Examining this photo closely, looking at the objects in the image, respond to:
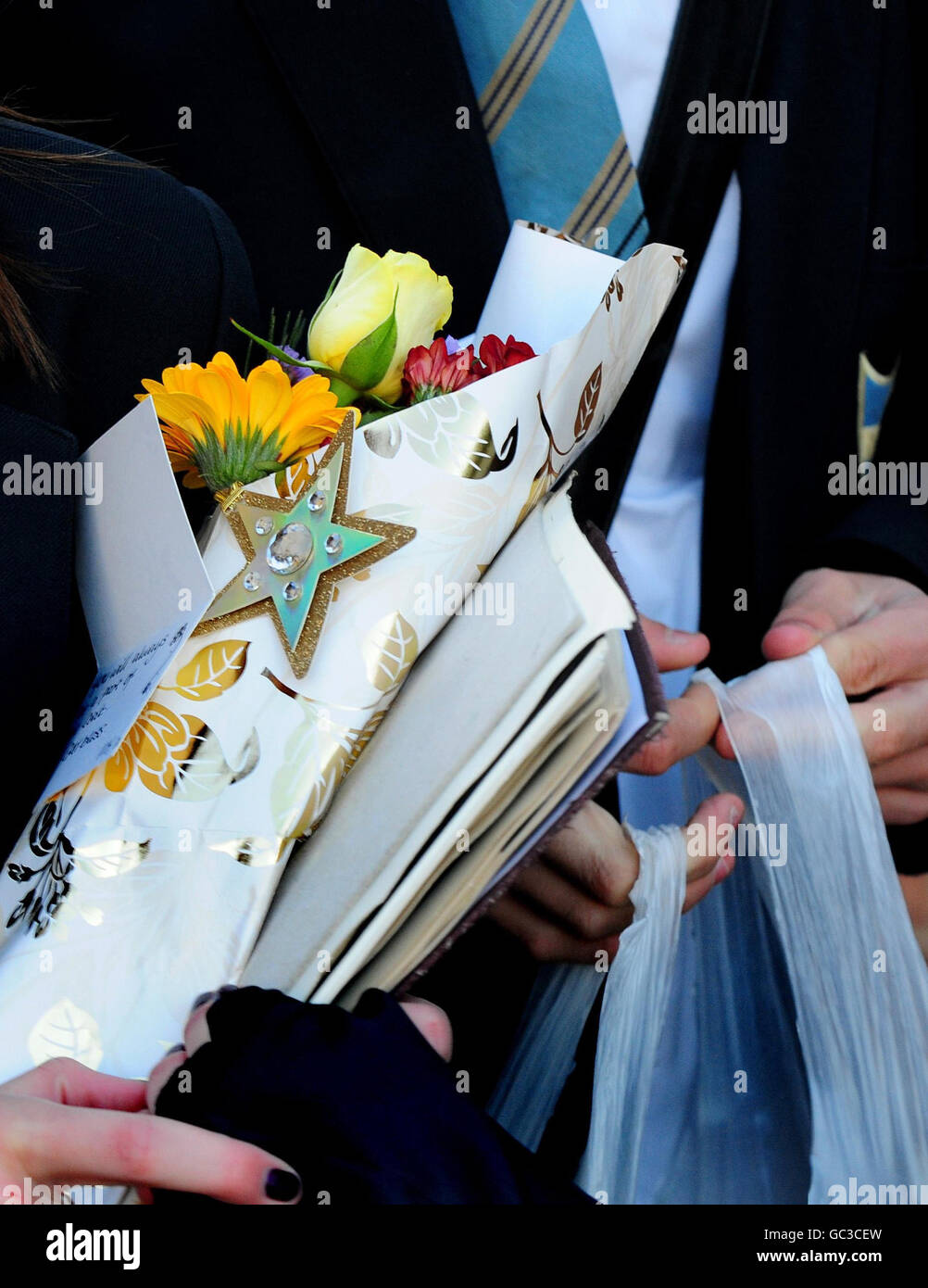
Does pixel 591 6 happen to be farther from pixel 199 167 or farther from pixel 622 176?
pixel 199 167

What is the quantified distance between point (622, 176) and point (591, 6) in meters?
0.13

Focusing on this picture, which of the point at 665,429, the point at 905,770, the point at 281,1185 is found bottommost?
the point at 281,1185

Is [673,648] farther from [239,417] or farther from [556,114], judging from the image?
[556,114]

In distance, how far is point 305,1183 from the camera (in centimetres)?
34

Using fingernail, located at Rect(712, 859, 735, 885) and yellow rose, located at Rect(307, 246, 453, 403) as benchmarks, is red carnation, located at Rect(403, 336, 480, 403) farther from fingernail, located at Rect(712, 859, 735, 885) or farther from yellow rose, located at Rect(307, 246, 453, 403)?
fingernail, located at Rect(712, 859, 735, 885)

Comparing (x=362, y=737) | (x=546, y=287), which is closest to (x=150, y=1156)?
(x=362, y=737)

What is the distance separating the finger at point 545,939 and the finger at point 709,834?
0.23ft

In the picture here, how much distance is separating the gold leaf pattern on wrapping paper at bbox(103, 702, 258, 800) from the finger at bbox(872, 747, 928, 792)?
458mm

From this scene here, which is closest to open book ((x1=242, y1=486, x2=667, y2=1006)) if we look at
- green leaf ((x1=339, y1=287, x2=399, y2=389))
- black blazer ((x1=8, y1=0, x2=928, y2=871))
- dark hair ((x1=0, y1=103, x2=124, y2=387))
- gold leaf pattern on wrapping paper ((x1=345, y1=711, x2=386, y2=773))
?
gold leaf pattern on wrapping paper ((x1=345, y1=711, x2=386, y2=773))

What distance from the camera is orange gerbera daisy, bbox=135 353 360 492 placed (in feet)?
1.34

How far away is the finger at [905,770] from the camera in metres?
0.69

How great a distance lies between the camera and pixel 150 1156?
13.0 inches

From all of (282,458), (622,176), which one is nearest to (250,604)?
(282,458)

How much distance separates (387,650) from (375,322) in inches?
5.8
